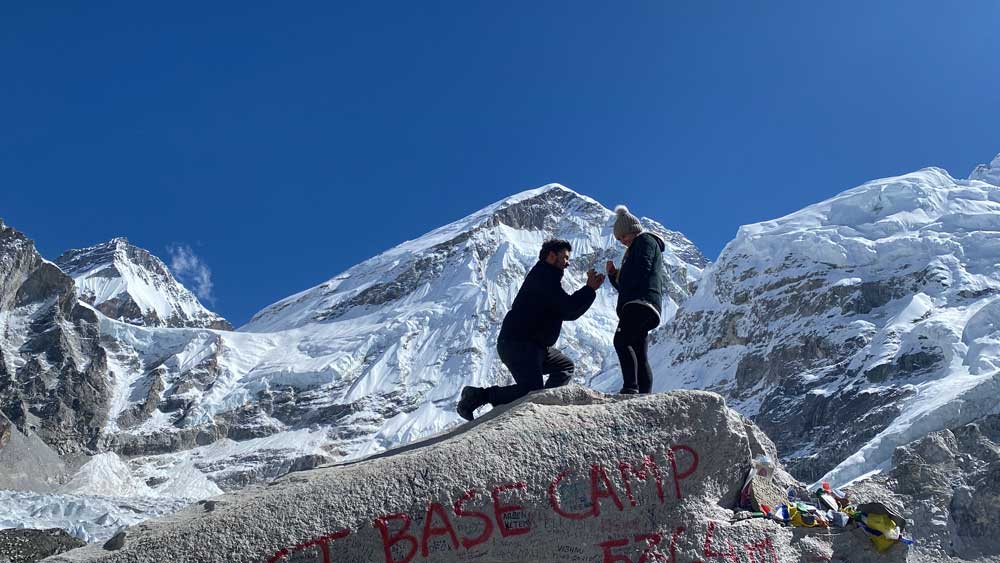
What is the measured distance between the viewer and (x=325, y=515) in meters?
5.61

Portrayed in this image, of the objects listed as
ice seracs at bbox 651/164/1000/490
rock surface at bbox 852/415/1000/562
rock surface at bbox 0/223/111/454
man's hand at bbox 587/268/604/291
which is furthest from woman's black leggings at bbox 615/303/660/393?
rock surface at bbox 0/223/111/454

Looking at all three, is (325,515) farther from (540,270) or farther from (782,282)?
(782,282)

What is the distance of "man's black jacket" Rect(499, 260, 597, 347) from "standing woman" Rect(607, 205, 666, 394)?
0.32 metres

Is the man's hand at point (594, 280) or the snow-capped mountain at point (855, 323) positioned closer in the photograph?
the man's hand at point (594, 280)

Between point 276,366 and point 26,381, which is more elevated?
point 276,366

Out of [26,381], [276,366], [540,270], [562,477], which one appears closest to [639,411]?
[562,477]

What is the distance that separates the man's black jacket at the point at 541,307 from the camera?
7.46 metres

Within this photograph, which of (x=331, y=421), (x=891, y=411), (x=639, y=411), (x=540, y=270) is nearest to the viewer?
(x=639, y=411)

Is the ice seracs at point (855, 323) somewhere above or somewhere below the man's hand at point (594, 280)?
above

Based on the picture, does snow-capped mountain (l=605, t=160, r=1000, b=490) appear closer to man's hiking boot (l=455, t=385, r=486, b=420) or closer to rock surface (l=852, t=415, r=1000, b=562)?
rock surface (l=852, t=415, r=1000, b=562)

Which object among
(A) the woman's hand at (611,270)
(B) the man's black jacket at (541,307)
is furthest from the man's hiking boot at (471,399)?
(A) the woman's hand at (611,270)

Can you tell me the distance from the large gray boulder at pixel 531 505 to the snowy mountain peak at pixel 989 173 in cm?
17903

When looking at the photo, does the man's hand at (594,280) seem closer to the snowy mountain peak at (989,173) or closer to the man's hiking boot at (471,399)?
the man's hiking boot at (471,399)

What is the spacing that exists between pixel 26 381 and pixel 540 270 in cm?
15367
